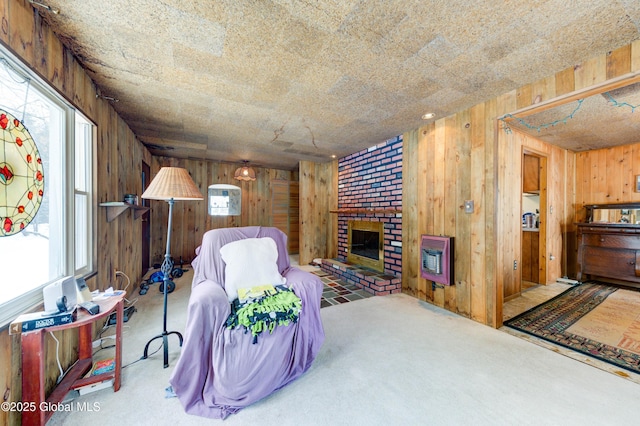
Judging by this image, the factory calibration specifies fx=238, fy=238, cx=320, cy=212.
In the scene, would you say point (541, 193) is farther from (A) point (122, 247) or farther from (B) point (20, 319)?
(A) point (122, 247)

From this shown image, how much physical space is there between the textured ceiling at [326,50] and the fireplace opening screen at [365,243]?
1.99 metres

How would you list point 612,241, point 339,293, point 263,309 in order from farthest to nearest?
point 612,241, point 339,293, point 263,309

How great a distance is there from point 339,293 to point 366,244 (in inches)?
46.3

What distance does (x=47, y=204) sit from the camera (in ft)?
5.09

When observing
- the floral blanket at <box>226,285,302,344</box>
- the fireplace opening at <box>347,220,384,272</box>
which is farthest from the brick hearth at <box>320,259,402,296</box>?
Result: the floral blanket at <box>226,285,302,344</box>

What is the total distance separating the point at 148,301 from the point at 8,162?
7.91 feet

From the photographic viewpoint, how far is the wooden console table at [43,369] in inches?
46.1

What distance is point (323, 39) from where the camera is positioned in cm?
158

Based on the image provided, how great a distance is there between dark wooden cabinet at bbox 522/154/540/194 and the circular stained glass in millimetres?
5570

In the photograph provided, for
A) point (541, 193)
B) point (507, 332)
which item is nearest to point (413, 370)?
point (507, 332)

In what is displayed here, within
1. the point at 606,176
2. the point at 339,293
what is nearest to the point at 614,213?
the point at 606,176

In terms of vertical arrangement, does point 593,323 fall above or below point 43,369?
below

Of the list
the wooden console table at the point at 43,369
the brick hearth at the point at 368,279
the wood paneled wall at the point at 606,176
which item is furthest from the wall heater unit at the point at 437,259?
the wood paneled wall at the point at 606,176

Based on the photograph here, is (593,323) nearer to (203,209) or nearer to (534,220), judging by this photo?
(534,220)
